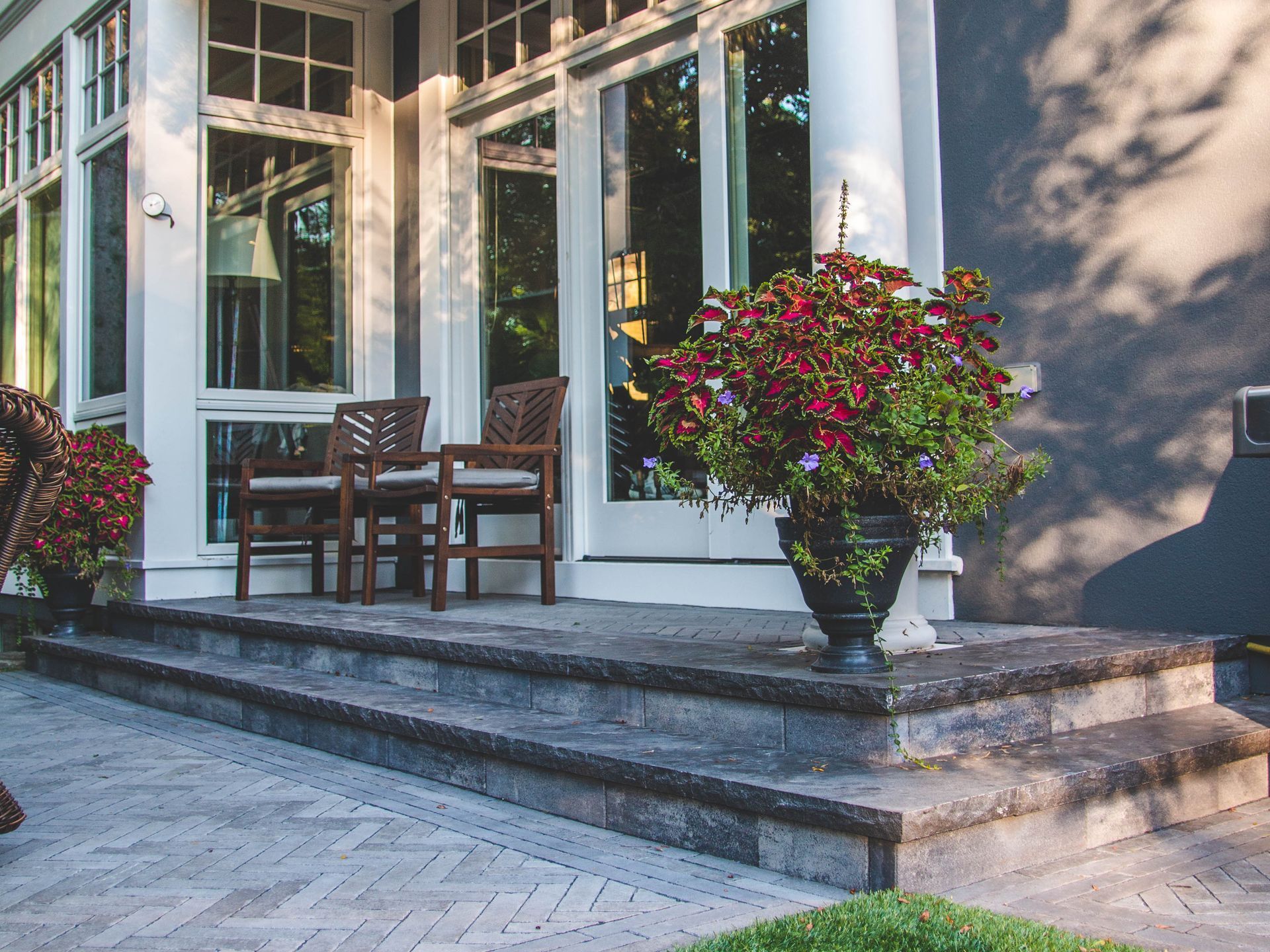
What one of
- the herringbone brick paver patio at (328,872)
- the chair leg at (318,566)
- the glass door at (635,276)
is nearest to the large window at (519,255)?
the glass door at (635,276)

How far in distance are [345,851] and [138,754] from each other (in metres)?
1.50

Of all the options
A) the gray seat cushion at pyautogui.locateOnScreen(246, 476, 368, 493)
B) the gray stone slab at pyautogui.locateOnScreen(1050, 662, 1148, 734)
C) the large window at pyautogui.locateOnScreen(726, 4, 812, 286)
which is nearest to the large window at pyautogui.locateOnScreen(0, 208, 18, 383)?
the gray seat cushion at pyautogui.locateOnScreen(246, 476, 368, 493)

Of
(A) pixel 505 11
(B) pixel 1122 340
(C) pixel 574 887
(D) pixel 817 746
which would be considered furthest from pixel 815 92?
(A) pixel 505 11

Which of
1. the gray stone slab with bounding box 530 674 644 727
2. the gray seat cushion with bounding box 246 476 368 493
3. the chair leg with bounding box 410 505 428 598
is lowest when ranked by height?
the gray stone slab with bounding box 530 674 644 727

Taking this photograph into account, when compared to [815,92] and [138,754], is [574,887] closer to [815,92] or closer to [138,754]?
[138,754]

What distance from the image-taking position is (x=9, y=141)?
26.2 ft

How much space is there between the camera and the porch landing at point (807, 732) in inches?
91.4

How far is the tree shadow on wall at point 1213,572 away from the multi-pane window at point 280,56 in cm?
467

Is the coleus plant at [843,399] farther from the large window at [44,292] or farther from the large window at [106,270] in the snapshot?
the large window at [44,292]

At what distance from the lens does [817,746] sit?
8.56 feet

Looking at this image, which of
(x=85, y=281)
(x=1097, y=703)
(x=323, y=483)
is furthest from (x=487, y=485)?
(x=85, y=281)

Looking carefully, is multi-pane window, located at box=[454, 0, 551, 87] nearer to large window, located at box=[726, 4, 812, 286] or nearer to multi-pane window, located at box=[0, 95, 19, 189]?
large window, located at box=[726, 4, 812, 286]

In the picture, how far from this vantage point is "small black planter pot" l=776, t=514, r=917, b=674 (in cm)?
263

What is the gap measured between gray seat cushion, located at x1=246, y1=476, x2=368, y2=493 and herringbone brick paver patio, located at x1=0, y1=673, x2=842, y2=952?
1.80 metres
